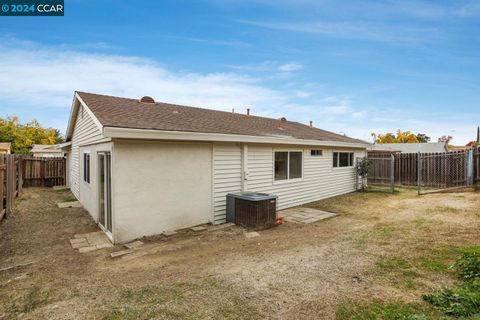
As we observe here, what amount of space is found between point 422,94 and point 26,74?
79.5 feet

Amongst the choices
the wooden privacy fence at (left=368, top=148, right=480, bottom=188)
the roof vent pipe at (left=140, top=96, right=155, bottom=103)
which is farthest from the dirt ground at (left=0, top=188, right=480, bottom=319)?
the wooden privacy fence at (left=368, top=148, right=480, bottom=188)

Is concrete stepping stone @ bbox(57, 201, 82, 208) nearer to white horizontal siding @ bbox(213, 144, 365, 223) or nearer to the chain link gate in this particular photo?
white horizontal siding @ bbox(213, 144, 365, 223)

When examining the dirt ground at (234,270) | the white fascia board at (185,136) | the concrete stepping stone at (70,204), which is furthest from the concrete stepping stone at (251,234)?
the concrete stepping stone at (70,204)

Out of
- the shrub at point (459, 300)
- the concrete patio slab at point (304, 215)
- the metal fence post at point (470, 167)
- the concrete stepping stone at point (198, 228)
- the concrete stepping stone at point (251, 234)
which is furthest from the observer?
the metal fence post at point (470, 167)

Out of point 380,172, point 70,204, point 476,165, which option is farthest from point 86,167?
point 476,165

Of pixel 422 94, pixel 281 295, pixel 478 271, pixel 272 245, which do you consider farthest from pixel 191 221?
pixel 422 94

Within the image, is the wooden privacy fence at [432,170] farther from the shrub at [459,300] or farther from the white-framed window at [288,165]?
the shrub at [459,300]

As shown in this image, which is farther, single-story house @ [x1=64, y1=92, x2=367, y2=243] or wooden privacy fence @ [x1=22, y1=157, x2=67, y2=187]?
wooden privacy fence @ [x1=22, y1=157, x2=67, y2=187]

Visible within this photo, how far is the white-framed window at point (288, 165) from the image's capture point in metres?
9.08

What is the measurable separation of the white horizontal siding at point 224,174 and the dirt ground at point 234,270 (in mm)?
988

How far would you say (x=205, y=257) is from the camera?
4.86 metres

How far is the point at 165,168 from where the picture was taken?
20.6 ft

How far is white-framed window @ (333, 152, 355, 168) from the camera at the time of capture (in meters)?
12.1

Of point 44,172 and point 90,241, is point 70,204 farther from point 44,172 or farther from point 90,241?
point 44,172
